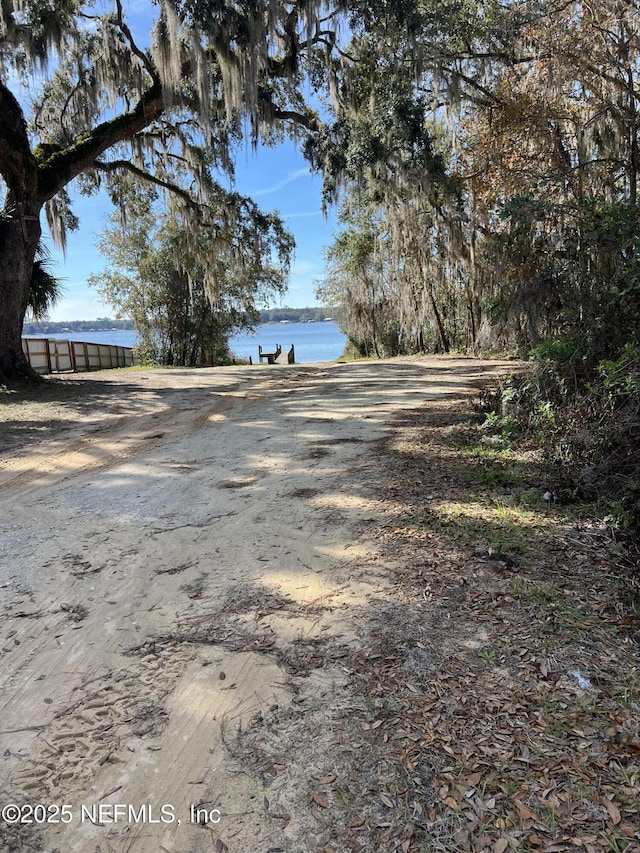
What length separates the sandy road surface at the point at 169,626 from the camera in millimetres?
1590

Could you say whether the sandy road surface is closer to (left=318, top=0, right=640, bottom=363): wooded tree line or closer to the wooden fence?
(left=318, top=0, right=640, bottom=363): wooded tree line

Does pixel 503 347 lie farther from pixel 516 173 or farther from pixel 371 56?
pixel 371 56

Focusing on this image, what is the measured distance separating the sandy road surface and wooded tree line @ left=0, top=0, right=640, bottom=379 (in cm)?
257

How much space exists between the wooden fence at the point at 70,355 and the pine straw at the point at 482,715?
42.7 feet

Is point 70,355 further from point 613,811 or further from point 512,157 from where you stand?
point 613,811

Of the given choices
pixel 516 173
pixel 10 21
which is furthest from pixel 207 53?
pixel 516 173

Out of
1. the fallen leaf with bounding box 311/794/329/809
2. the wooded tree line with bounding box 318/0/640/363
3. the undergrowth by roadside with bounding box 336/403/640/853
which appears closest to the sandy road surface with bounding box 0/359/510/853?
the fallen leaf with bounding box 311/794/329/809

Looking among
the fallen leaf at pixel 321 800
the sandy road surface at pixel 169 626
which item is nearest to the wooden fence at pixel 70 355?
the sandy road surface at pixel 169 626

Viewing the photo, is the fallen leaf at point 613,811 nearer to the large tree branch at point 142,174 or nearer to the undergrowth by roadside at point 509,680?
the undergrowth by roadside at point 509,680

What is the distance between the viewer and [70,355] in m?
18.5

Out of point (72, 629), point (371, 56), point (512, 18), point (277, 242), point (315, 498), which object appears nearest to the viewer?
point (72, 629)

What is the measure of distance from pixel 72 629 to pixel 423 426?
4387mm

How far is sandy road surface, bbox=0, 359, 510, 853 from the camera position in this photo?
1.59 meters

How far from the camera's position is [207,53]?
930cm
